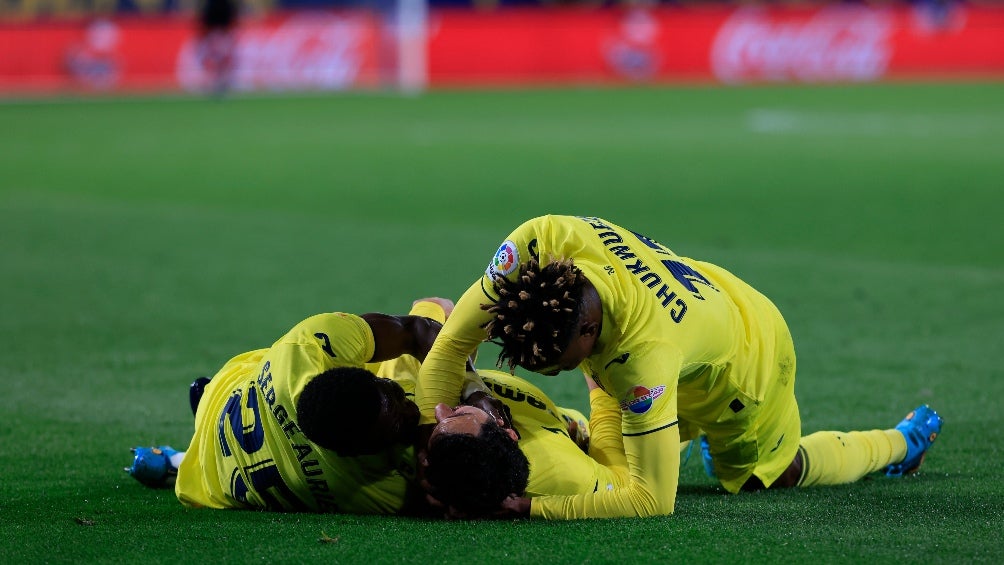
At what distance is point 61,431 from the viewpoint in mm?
6801

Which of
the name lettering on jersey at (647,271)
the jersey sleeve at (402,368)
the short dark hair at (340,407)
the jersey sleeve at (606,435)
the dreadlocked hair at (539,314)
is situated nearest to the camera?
the dreadlocked hair at (539,314)

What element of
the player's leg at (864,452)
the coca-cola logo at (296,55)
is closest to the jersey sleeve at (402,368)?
the player's leg at (864,452)

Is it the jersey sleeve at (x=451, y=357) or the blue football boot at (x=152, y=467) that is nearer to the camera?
the jersey sleeve at (x=451, y=357)

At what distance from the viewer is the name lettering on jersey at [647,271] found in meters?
5.10

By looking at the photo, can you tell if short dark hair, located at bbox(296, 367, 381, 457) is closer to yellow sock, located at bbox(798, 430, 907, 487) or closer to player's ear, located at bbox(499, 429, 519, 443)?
player's ear, located at bbox(499, 429, 519, 443)

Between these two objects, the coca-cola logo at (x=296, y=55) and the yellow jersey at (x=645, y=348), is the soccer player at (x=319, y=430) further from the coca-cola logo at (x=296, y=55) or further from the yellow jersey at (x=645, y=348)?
the coca-cola logo at (x=296, y=55)

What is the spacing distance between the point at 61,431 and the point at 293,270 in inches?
190

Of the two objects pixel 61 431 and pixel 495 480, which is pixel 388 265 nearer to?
pixel 61 431

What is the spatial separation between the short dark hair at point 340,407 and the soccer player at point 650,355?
1.18ft

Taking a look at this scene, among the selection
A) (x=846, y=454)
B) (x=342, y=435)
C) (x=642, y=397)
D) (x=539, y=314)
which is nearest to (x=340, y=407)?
(x=342, y=435)

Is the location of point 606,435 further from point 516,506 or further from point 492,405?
point 516,506

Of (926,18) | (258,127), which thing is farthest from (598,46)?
(258,127)

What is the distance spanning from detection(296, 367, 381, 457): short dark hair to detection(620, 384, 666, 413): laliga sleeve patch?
87cm

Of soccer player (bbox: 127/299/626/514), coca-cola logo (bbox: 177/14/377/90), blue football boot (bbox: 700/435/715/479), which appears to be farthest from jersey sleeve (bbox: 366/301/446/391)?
coca-cola logo (bbox: 177/14/377/90)
